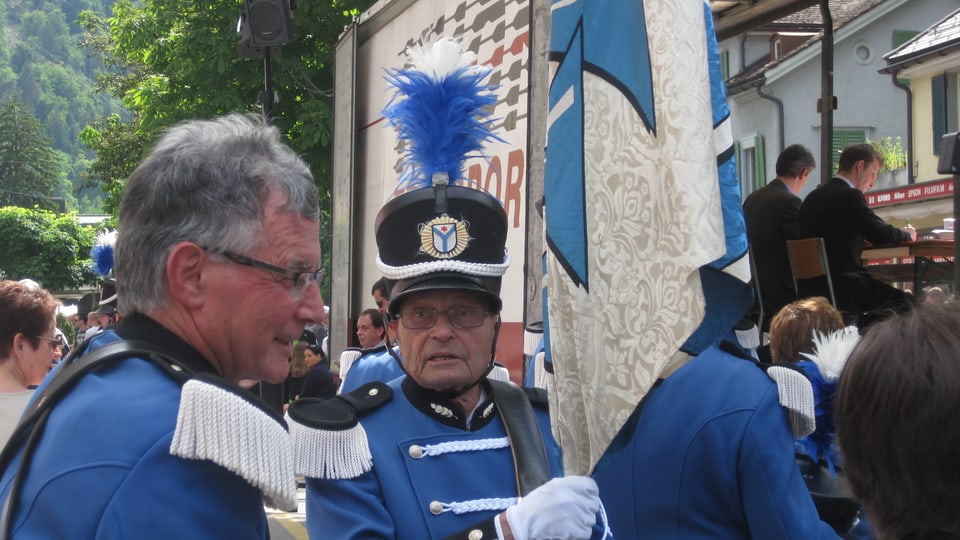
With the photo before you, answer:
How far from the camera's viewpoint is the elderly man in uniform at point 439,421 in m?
2.33

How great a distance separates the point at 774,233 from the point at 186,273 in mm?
5198

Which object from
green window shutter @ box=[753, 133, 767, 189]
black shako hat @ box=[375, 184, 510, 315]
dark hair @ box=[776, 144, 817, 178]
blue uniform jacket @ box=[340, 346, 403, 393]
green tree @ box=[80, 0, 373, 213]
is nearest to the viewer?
black shako hat @ box=[375, 184, 510, 315]

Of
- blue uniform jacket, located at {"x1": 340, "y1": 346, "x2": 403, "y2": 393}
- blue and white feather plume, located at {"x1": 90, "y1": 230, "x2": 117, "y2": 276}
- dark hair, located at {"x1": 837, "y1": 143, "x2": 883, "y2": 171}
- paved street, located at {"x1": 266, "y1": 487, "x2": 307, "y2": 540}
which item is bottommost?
Answer: paved street, located at {"x1": 266, "y1": 487, "x2": 307, "y2": 540}

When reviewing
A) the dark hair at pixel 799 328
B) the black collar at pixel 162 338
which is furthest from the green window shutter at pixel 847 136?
the black collar at pixel 162 338

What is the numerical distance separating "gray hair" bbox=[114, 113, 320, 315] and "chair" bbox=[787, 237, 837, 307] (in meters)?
4.66

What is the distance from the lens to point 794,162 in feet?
21.9

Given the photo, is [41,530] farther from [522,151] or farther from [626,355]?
[522,151]

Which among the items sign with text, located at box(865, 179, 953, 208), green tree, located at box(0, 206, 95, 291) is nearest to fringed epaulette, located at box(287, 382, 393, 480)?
sign with text, located at box(865, 179, 953, 208)

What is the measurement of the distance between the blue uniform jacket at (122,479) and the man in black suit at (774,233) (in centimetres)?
513

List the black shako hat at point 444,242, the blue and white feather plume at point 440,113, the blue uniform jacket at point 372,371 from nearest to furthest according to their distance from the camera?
the black shako hat at point 444,242 < the blue and white feather plume at point 440,113 < the blue uniform jacket at point 372,371

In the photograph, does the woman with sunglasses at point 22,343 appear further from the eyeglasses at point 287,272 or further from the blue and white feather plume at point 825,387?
the blue and white feather plume at point 825,387

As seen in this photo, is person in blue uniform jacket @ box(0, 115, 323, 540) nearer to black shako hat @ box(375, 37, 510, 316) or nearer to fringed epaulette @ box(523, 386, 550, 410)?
black shako hat @ box(375, 37, 510, 316)

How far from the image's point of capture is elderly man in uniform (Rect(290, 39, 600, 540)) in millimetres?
2328

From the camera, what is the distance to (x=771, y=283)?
20.7 feet
